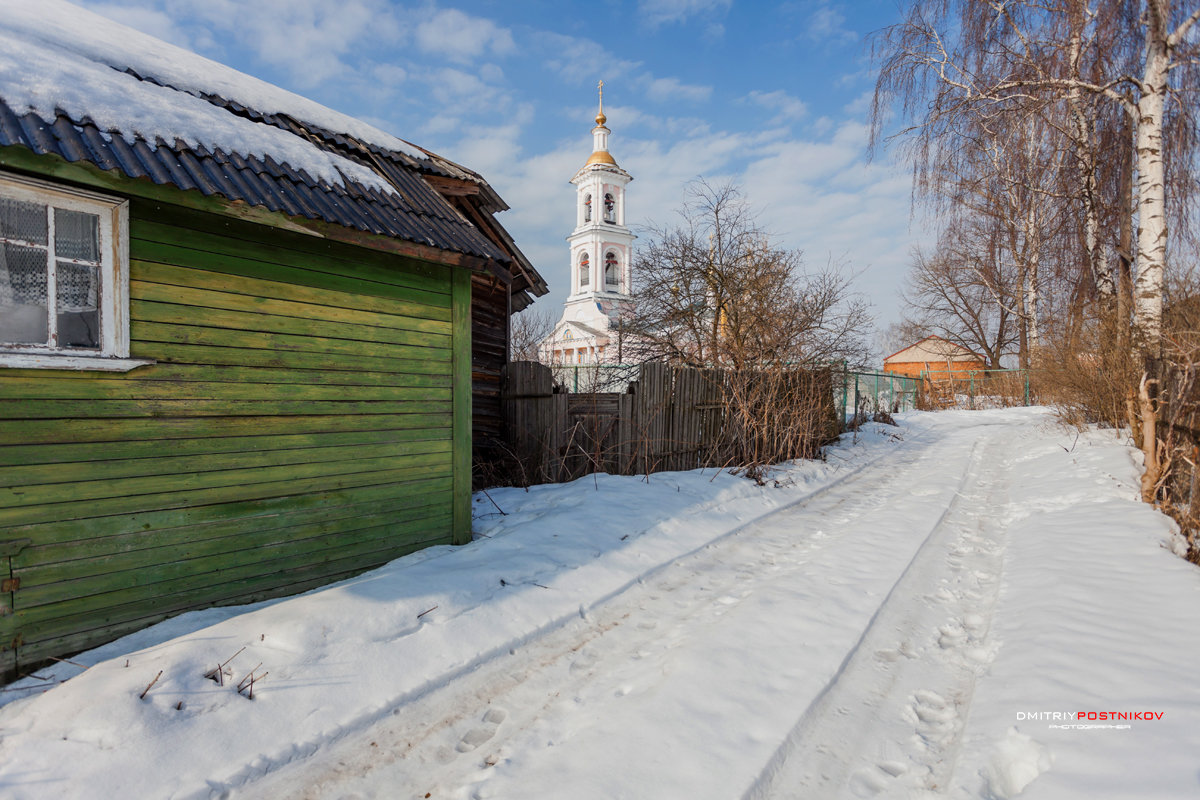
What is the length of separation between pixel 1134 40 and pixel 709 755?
Result: 1336 cm

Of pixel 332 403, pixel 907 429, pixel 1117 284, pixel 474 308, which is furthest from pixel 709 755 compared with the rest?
pixel 907 429

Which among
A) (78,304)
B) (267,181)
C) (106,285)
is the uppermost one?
(267,181)

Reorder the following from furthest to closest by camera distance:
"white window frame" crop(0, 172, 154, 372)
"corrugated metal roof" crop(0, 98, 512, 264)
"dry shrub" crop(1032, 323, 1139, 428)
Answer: "dry shrub" crop(1032, 323, 1139, 428), "white window frame" crop(0, 172, 154, 372), "corrugated metal roof" crop(0, 98, 512, 264)

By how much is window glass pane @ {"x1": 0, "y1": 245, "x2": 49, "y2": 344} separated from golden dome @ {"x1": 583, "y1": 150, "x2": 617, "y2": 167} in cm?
3975

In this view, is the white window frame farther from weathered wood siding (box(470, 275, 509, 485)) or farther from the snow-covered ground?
weathered wood siding (box(470, 275, 509, 485))

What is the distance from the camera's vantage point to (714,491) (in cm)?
759

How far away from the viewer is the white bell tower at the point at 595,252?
131 ft

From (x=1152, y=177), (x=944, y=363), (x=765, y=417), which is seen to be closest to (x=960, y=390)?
(x=944, y=363)

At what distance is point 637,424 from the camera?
837 cm

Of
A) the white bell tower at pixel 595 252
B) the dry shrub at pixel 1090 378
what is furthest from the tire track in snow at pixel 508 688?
the white bell tower at pixel 595 252

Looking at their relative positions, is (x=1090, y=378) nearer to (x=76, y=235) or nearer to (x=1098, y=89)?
(x=1098, y=89)

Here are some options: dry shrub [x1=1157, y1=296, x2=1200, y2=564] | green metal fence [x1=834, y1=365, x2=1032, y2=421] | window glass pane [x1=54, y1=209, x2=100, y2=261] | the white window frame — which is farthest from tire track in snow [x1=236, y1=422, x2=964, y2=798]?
green metal fence [x1=834, y1=365, x2=1032, y2=421]

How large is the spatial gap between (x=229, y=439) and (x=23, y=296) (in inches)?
52.5

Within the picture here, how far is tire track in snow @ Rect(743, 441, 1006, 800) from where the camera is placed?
2414mm
